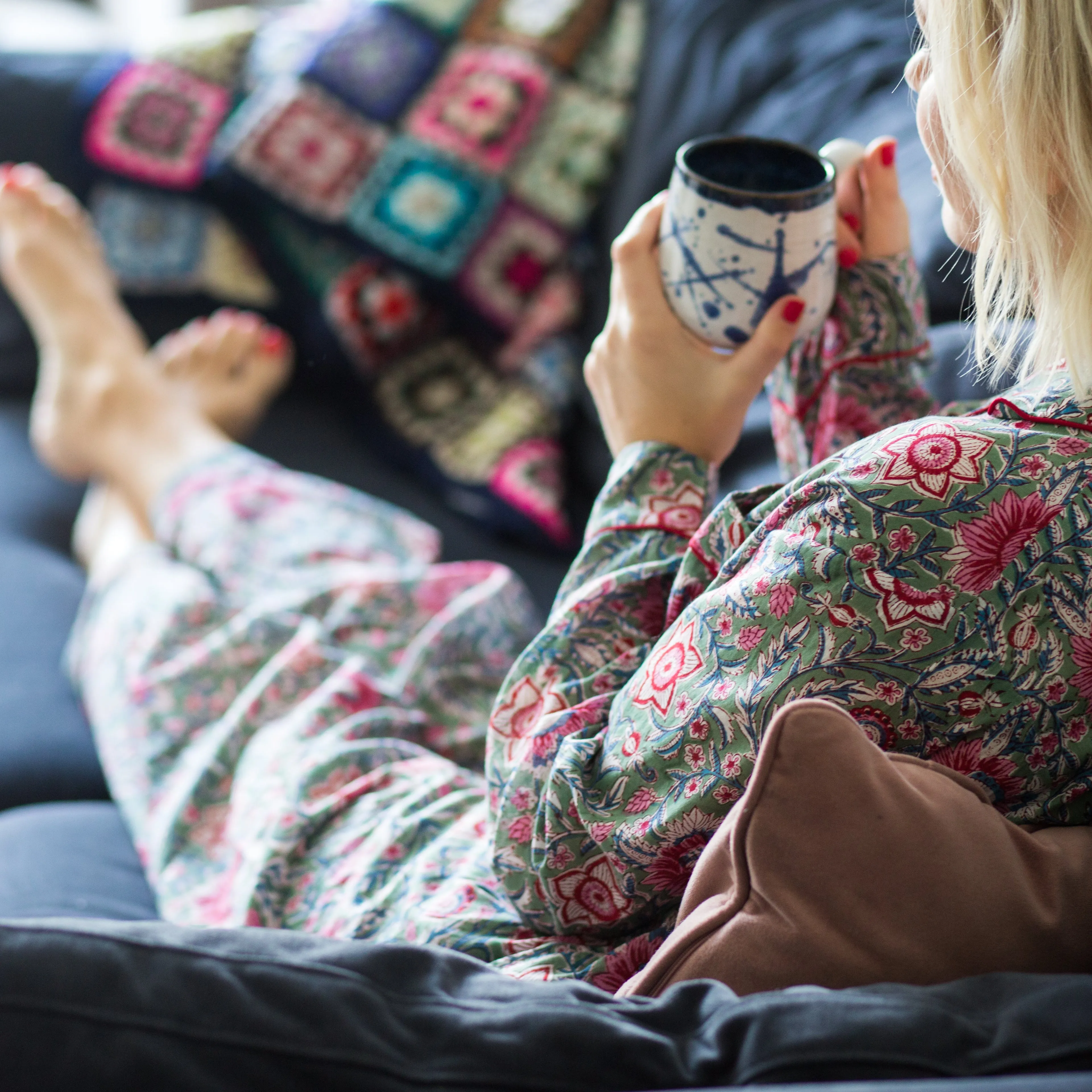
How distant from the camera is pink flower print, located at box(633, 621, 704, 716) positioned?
582 millimetres

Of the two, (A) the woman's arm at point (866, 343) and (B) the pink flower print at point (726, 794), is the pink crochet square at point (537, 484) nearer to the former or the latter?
(A) the woman's arm at point (866, 343)

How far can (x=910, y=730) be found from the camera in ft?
1.81

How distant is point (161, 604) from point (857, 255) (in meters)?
0.64

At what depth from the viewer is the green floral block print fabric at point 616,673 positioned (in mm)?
532

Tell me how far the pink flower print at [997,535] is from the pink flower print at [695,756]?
143 mm

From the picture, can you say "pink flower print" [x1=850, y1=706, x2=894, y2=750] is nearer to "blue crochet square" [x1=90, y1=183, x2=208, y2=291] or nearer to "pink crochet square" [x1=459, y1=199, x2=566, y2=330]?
"pink crochet square" [x1=459, y1=199, x2=566, y2=330]

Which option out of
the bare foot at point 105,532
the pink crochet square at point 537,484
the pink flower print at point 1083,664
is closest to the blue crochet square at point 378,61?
the pink crochet square at point 537,484

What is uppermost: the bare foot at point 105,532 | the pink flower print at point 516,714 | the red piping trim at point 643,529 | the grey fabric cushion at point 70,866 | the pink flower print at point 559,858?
the red piping trim at point 643,529

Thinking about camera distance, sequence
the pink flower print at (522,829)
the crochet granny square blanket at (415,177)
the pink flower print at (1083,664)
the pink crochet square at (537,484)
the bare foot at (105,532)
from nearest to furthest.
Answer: the pink flower print at (1083,664) → the pink flower print at (522,829) → the bare foot at (105,532) → the pink crochet square at (537,484) → the crochet granny square blanket at (415,177)

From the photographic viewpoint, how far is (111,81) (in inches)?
58.5

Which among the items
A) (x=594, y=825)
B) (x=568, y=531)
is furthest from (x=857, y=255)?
(x=568, y=531)

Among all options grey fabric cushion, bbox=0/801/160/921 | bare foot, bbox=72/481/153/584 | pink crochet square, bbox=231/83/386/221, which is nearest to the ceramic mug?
grey fabric cushion, bbox=0/801/160/921

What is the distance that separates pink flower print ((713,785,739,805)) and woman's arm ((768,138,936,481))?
31cm

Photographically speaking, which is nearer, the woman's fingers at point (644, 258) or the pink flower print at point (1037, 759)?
the pink flower print at point (1037, 759)
